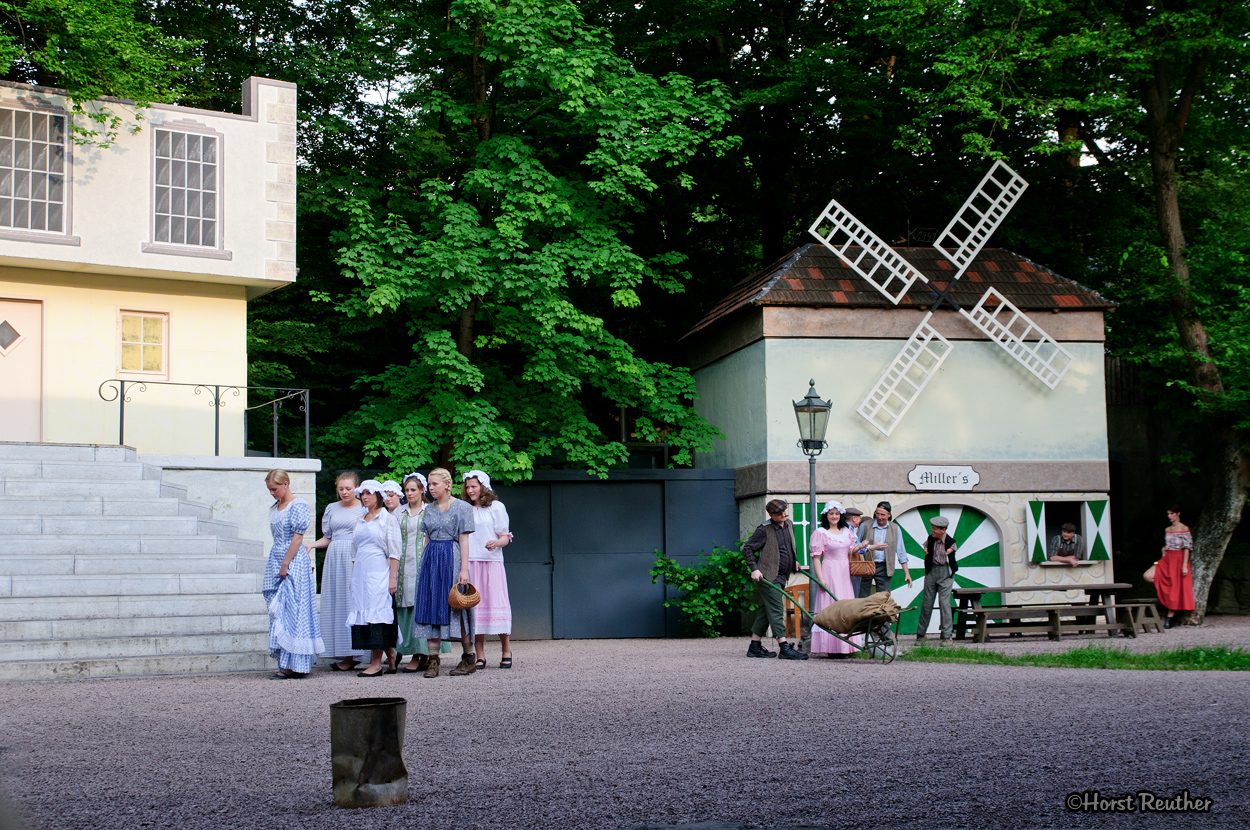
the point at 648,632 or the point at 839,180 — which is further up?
the point at 839,180

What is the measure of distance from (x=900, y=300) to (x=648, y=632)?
662cm

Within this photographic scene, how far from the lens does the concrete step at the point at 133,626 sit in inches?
431

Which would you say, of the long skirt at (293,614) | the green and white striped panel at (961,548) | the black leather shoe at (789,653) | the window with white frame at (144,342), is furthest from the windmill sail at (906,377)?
the long skirt at (293,614)

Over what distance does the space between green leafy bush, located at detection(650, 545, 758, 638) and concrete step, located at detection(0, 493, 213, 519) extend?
740 cm

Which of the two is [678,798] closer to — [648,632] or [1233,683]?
[1233,683]

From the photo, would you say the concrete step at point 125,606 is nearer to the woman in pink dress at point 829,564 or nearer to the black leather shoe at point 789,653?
the black leather shoe at point 789,653

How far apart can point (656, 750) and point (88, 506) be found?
9.39 metres

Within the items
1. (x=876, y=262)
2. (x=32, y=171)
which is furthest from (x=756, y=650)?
(x=32, y=171)

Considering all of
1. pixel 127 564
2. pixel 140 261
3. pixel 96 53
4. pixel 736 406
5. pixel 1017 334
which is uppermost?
pixel 96 53

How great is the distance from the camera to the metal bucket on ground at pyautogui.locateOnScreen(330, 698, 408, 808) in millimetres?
4840

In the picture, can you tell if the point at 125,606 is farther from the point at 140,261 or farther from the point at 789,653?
the point at 789,653

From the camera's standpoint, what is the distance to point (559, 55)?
664 inches

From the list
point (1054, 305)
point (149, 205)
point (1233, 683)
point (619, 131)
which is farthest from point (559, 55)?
point (1233, 683)

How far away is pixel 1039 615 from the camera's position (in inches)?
612
